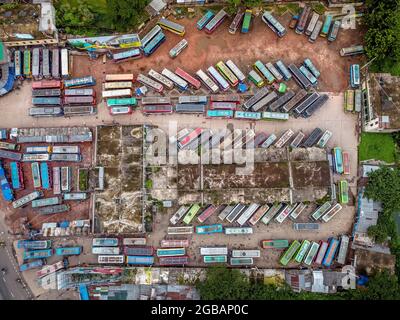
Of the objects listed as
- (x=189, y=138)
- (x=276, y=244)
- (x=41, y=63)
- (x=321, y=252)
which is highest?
(x=41, y=63)

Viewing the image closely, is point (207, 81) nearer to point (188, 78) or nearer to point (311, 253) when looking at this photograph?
point (188, 78)

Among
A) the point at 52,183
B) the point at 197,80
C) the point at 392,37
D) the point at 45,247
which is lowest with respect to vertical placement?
the point at 45,247

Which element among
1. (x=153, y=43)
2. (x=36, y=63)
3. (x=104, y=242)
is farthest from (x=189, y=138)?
(x=36, y=63)

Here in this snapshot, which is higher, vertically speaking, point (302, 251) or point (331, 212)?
point (331, 212)

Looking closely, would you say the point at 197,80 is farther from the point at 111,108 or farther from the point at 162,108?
the point at 111,108

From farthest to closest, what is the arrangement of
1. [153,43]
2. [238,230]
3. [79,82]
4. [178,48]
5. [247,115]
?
[178,48]
[153,43]
[79,82]
[247,115]
[238,230]
